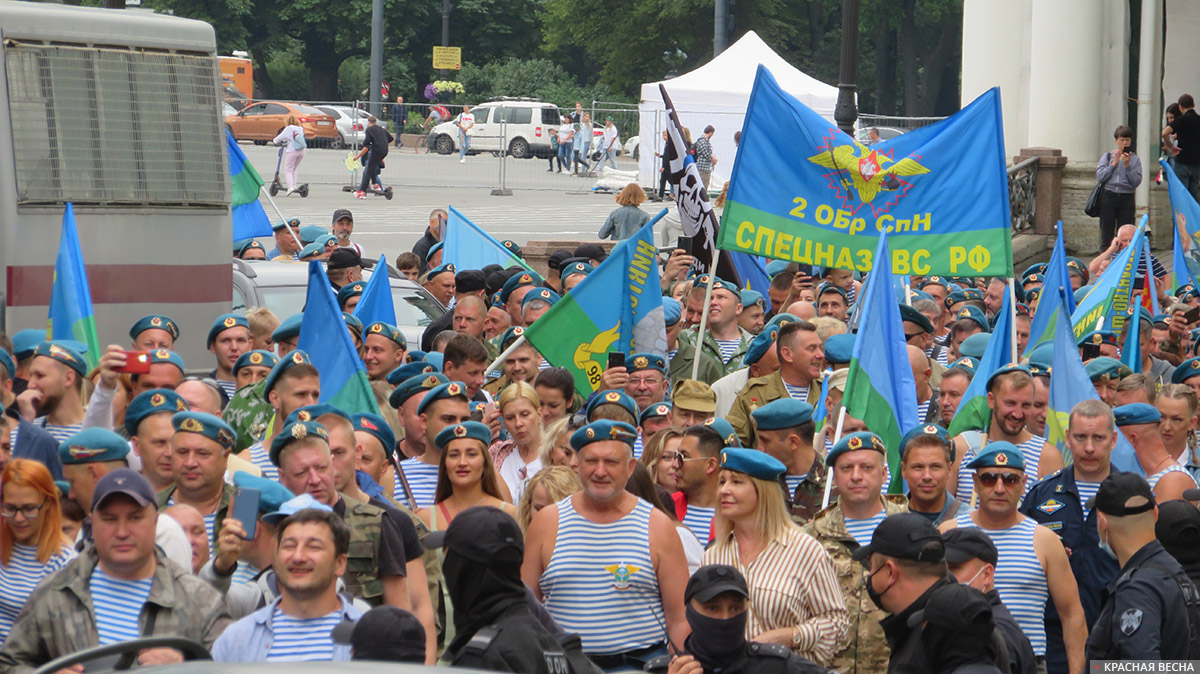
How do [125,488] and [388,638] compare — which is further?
[125,488]

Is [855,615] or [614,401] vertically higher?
[614,401]

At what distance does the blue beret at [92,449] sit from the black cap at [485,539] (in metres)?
2.01

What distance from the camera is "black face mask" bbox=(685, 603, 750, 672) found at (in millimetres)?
5219

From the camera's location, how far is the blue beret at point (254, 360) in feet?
28.8

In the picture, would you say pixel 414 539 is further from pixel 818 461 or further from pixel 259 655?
pixel 818 461

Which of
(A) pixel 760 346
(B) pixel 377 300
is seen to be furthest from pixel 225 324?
(A) pixel 760 346

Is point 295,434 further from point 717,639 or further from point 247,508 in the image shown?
point 717,639

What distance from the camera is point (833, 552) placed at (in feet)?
21.5

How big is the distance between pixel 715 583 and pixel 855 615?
4.38 feet

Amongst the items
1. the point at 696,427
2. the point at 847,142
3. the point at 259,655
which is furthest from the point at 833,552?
the point at 847,142

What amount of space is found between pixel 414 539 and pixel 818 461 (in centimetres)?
232

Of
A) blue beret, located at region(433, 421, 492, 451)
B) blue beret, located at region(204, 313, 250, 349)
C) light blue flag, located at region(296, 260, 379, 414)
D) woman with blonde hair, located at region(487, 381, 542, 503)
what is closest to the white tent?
blue beret, located at region(204, 313, 250, 349)

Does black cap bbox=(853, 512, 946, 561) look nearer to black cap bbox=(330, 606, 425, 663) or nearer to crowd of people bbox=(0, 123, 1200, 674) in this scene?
crowd of people bbox=(0, 123, 1200, 674)

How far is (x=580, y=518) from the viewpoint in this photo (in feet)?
21.3
